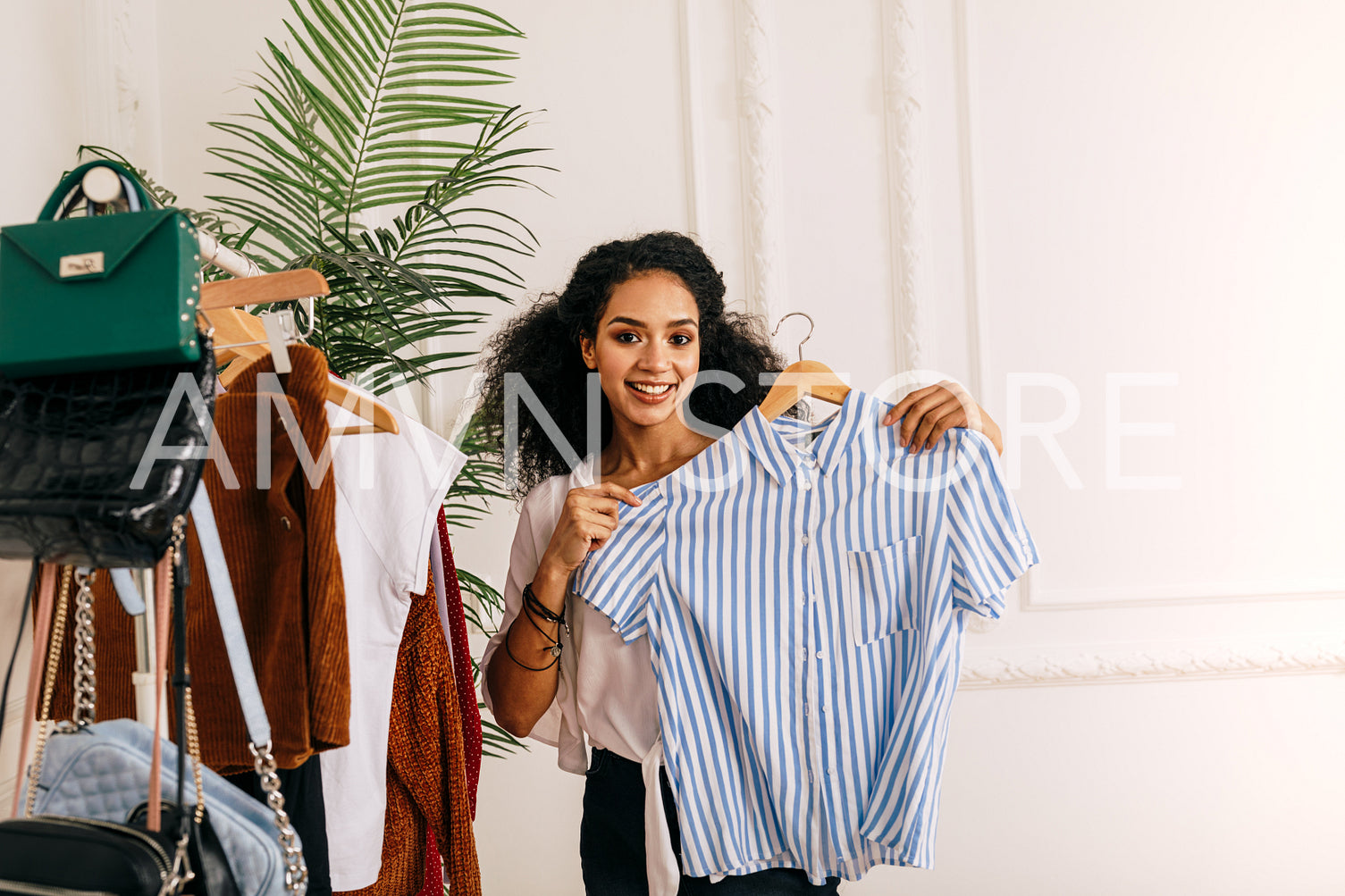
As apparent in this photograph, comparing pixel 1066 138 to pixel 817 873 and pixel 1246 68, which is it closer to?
pixel 1246 68

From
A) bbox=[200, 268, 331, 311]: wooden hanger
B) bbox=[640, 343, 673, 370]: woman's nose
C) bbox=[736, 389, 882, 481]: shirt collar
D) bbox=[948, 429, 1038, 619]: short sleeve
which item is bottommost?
bbox=[948, 429, 1038, 619]: short sleeve

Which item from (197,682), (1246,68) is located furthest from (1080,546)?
(197,682)

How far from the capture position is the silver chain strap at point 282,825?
2.76ft

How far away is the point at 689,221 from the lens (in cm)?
243

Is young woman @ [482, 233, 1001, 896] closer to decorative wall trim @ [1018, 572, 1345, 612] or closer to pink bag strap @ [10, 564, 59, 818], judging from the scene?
pink bag strap @ [10, 564, 59, 818]

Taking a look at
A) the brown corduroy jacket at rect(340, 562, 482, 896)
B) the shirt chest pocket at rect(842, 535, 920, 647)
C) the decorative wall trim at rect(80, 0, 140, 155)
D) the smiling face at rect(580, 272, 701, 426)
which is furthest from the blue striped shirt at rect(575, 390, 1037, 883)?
the decorative wall trim at rect(80, 0, 140, 155)

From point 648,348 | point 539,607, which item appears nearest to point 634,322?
point 648,348

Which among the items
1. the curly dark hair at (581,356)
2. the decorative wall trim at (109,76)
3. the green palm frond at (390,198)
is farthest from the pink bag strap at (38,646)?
the decorative wall trim at (109,76)

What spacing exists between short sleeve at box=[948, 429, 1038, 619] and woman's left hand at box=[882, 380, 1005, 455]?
0.04 meters

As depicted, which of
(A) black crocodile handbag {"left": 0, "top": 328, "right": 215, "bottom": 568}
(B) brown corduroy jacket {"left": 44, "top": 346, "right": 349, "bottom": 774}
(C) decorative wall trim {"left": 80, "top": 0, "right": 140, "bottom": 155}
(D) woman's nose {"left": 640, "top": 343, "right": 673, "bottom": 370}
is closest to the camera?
(A) black crocodile handbag {"left": 0, "top": 328, "right": 215, "bottom": 568}

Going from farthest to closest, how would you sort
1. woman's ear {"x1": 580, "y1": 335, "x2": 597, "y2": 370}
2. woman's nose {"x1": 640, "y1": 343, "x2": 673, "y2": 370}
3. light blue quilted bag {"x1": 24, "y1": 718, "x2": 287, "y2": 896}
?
woman's ear {"x1": 580, "y1": 335, "x2": 597, "y2": 370}, woman's nose {"x1": 640, "y1": 343, "x2": 673, "y2": 370}, light blue quilted bag {"x1": 24, "y1": 718, "x2": 287, "y2": 896}

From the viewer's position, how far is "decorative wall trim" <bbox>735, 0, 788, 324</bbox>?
238 cm

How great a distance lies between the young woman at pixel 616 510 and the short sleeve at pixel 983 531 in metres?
0.06

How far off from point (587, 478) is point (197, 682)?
650mm
